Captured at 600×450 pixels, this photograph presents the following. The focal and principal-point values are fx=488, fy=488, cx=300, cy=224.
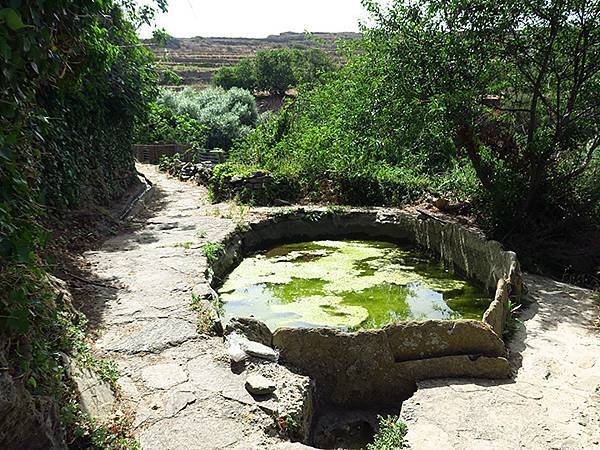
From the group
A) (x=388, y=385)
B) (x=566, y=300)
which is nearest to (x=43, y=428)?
(x=388, y=385)

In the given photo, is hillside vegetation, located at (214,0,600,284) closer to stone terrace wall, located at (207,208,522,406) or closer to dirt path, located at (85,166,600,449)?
dirt path, located at (85,166,600,449)

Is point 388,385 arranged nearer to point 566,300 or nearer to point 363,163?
point 566,300

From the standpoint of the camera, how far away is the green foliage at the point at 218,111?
24.9 m

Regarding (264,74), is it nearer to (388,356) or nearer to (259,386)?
(388,356)

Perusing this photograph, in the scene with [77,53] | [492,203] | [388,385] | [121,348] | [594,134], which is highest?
[77,53]

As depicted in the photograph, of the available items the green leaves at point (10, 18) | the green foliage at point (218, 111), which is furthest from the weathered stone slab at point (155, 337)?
the green foliage at point (218, 111)

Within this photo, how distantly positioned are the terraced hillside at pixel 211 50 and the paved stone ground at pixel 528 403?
145ft

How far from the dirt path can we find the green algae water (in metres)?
0.95

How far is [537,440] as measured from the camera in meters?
3.39

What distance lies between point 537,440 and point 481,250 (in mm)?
4431

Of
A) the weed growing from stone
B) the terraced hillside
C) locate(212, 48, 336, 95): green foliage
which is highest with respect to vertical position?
the terraced hillside

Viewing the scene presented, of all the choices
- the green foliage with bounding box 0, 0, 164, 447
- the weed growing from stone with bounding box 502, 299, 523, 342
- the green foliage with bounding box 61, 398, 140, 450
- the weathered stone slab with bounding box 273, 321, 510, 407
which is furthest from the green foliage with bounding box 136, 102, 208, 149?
the green foliage with bounding box 61, 398, 140, 450

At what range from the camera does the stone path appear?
314 centimetres

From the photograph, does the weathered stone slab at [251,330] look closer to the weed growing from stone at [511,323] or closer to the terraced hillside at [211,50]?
the weed growing from stone at [511,323]
